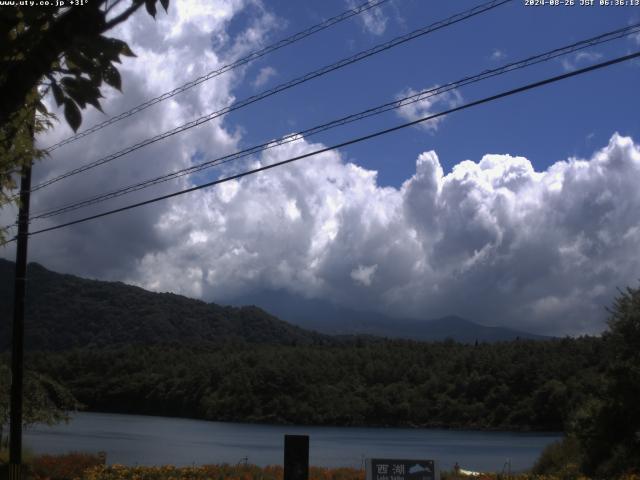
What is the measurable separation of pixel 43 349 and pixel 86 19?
107 metres

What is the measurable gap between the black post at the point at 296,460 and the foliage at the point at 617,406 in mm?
12920

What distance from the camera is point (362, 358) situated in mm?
93125

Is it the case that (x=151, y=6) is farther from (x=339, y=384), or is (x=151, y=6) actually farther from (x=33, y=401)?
(x=339, y=384)

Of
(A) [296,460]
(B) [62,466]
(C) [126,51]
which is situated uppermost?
(C) [126,51]

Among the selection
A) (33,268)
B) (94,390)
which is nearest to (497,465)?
(94,390)

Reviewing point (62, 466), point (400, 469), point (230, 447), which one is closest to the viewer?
point (400, 469)

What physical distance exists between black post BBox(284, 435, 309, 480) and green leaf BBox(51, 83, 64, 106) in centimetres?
562

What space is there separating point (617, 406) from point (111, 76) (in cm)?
1947

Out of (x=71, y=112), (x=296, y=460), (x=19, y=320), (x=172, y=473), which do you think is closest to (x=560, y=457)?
(x=172, y=473)

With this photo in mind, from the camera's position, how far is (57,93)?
3.63 m

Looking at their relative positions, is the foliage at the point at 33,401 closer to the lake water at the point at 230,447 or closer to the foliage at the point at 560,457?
the lake water at the point at 230,447

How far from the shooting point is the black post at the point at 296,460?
852 cm

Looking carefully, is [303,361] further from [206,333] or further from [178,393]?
[206,333]

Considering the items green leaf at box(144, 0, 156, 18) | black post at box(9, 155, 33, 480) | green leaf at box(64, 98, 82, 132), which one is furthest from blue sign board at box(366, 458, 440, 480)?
black post at box(9, 155, 33, 480)
